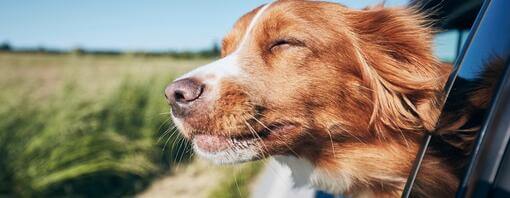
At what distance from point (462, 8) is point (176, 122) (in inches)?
65.4

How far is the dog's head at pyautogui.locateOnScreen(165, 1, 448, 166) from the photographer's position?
173 cm

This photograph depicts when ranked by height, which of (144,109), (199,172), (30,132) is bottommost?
(199,172)

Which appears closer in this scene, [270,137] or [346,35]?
[270,137]

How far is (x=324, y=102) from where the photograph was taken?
179cm

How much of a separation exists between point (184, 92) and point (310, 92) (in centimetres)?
44

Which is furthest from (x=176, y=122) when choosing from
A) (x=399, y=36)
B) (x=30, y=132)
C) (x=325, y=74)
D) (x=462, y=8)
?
(x=30, y=132)

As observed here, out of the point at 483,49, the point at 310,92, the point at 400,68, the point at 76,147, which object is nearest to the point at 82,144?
the point at 76,147

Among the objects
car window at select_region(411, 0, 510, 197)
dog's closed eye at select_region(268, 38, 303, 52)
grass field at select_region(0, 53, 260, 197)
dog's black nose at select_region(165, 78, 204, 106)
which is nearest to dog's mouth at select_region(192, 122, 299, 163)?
dog's black nose at select_region(165, 78, 204, 106)

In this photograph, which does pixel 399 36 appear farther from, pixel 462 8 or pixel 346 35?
pixel 462 8

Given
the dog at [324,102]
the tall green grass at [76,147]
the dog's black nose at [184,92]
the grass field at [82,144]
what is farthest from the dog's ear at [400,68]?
the tall green grass at [76,147]

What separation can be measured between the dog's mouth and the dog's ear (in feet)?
1.13

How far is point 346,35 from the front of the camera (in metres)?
1.97

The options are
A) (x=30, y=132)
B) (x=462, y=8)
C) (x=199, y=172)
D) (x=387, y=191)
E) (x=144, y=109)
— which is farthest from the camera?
(x=144, y=109)

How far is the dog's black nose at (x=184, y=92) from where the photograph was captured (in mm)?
1682
